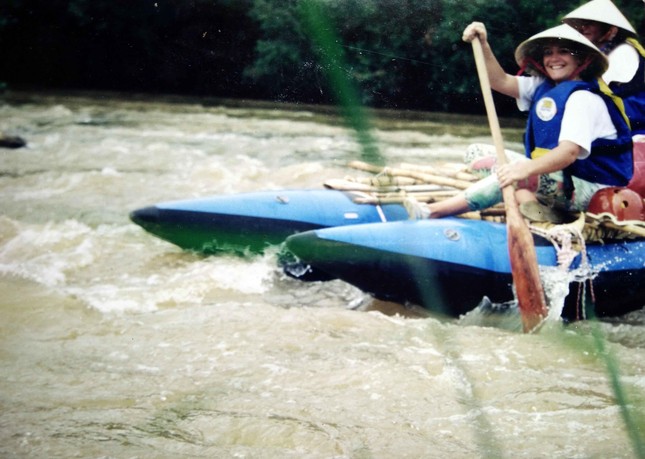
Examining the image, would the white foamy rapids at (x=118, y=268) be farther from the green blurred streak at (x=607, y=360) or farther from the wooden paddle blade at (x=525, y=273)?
the green blurred streak at (x=607, y=360)

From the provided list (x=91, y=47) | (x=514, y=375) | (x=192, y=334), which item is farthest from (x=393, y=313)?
(x=91, y=47)

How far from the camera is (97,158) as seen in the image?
2.90 meters

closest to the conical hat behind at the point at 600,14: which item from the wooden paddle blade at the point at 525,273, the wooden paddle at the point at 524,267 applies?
the wooden paddle at the point at 524,267

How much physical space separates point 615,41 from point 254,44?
41.8 inches

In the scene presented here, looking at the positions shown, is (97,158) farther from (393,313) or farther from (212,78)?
(393,313)

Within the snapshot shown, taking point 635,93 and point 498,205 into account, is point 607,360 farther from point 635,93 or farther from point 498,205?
point 635,93

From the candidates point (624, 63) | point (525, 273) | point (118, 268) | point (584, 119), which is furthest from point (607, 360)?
point (118, 268)

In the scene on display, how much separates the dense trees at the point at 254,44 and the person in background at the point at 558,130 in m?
0.12

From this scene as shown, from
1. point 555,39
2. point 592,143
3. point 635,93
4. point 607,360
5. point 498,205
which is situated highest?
point 555,39

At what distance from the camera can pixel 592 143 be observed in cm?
185

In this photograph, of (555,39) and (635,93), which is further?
(635,93)

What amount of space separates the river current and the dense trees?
133mm

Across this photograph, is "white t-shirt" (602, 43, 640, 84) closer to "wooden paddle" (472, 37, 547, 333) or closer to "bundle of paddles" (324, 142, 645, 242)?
"bundle of paddles" (324, 142, 645, 242)

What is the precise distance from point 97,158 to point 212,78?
3.54 feet
